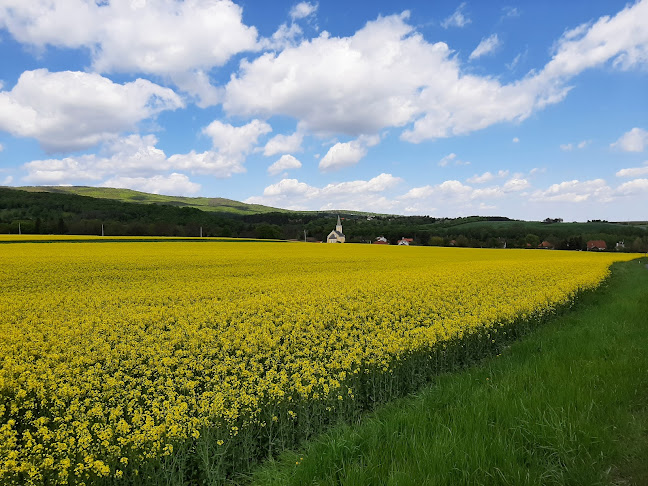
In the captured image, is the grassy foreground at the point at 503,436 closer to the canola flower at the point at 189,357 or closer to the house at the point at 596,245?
the canola flower at the point at 189,357

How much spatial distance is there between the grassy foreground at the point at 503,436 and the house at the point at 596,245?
89.7 m

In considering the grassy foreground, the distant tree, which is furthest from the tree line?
the grassy foreground

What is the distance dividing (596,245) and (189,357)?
3759 inches

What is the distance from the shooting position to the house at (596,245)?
8000 cm

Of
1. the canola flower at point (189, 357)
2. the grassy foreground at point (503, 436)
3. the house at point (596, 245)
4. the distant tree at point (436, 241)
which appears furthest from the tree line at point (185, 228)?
the grassy foreground at point (503, 436)

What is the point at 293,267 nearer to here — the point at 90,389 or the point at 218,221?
the point at 90,389

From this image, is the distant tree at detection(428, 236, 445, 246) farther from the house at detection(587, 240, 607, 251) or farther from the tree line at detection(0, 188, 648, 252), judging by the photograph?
the house at detection(587, 240, 607, 251)

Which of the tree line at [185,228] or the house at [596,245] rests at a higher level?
the tree line at [185,228]

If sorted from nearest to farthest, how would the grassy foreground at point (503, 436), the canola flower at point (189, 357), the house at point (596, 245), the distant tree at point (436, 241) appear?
the grassy foreground at point (503, 436)
the canola flower at point (189, 357)
the house at point (596, 245)
the distant tree at point (436, 241)

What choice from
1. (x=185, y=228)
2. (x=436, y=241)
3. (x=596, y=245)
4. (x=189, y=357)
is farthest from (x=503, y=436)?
(x=596, y=245)

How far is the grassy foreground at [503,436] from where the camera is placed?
11.5ft

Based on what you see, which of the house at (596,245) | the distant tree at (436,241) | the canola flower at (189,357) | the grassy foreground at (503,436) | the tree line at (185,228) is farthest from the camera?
the distant tree at (436,241)

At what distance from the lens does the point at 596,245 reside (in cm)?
8094

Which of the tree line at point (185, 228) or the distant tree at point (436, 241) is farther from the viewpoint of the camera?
the distant tree at point (436, 241)
